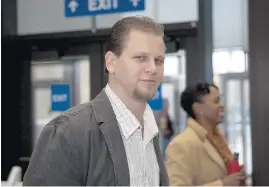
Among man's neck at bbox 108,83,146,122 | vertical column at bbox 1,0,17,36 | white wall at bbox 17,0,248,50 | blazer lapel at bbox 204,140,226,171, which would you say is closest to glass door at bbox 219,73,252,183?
white wall at bbox 17,0,248,50

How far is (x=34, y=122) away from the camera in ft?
14.8

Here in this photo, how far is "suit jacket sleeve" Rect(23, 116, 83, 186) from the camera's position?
1061mm

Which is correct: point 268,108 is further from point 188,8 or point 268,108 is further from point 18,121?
point 18,121

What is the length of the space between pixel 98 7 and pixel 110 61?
113 inches

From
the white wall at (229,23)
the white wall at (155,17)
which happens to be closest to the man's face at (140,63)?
the white wall at (155,17)

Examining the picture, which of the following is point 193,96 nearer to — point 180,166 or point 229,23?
point 180,166

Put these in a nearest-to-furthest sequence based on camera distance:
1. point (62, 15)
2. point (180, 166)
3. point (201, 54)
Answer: point (180, 166) → point (201, 54) → point (62, 15)

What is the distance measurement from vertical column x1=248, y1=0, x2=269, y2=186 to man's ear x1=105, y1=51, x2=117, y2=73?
2.01 metres

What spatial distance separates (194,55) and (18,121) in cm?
179

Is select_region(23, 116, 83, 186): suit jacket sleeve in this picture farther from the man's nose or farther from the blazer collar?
the man's nose

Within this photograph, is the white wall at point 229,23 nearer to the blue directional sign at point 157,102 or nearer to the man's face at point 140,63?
the blue directional sign at point 157,102

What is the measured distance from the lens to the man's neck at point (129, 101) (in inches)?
45.8

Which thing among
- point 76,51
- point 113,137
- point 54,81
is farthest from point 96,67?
point 113,137

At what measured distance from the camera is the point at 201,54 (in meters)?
3.86
